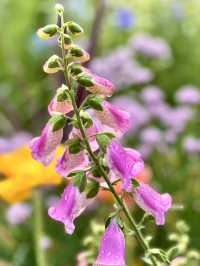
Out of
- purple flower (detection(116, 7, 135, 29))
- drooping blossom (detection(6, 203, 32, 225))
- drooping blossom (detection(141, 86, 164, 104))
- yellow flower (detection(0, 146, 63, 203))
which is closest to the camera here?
yellow flower (detection(0, 146, 63, 203))

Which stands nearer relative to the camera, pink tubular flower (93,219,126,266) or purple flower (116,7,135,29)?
pink tubular flower (93,219,126,266)

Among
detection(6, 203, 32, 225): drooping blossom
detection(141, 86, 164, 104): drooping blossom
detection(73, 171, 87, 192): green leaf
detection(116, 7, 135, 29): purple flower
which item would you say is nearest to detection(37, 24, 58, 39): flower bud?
detection(73, 171, 87, 192): green leaf

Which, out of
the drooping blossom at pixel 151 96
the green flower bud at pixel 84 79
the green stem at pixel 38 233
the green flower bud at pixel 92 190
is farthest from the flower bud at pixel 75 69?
the drooping blossom at pixel 151 96

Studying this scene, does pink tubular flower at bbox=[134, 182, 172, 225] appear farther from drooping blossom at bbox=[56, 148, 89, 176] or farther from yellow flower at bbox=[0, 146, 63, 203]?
yellow flower at bbox=[0, 146, 63, 203]

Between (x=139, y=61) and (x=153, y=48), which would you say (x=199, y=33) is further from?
(x=153, y=48)

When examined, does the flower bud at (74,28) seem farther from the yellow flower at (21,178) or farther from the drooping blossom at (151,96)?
the drooping blossom at (151,96)

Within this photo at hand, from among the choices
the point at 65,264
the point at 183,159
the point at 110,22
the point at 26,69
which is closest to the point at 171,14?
the point at 110,22
